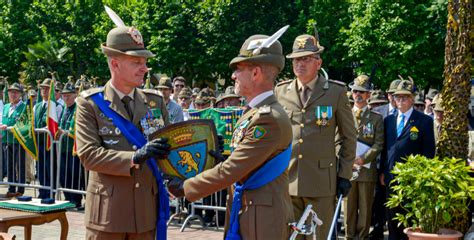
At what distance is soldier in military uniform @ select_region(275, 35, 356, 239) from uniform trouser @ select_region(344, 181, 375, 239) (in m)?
2.58

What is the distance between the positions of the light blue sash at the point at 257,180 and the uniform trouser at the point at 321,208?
2.10 metres

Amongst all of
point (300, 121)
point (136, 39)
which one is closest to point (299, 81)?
point (300, 121)

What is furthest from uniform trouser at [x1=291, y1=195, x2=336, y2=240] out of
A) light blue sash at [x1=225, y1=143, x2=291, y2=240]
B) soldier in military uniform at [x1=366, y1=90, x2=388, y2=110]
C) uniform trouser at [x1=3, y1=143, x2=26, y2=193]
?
uniform trouser at [x1=3, y1=143, x2=26, y2=193]

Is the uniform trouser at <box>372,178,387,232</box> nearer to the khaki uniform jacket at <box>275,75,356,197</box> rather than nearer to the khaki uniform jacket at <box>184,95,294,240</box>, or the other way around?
the khaki uniform jacket at <box>275,75,356,197</box>

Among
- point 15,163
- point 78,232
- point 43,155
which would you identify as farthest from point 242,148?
point 15,163

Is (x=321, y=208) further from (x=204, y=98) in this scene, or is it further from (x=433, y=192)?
(x=204, y=98)

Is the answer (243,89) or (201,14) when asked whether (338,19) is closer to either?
(201,14)

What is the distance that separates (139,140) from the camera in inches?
184

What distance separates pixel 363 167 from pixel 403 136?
0.72 meters

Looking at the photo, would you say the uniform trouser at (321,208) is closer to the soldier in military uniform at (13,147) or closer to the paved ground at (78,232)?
the paved ground at (78,232)

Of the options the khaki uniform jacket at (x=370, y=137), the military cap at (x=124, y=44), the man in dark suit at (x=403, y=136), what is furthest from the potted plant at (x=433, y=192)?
the military cap at (x=124, y=44)

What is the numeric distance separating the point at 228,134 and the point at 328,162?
3.81 meters

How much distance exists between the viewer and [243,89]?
428 cm

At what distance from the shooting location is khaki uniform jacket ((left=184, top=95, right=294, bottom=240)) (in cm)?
408
